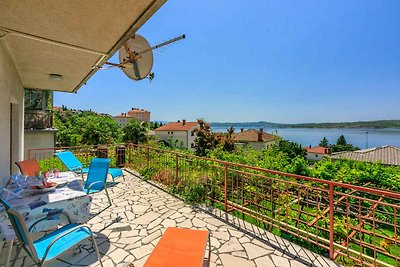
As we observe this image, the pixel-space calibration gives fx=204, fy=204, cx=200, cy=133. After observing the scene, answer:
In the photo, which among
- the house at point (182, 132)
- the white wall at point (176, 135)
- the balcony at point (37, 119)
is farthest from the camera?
the white wall at point (176, 135)

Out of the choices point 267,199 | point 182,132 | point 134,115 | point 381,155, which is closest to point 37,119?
point 267,199

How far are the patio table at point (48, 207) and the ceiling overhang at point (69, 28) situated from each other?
201 cm

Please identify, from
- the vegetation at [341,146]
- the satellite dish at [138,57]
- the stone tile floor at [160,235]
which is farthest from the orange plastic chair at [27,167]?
the vegetation at [341,146]

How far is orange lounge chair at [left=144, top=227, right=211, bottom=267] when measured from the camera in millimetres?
1899

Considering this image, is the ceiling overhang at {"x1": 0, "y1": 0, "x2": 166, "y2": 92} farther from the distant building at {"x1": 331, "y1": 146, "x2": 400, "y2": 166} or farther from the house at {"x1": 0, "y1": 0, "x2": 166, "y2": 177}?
the distant building at {"x1": 331, "y1": 146, "x2": 400, "y2": 166}

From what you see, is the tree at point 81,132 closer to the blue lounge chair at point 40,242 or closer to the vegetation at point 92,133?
the vegetation at point 92,133

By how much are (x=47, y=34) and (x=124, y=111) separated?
274ft

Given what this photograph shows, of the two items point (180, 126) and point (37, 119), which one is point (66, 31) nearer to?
point (37, 119)

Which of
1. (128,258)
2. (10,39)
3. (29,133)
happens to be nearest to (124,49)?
(10,39)

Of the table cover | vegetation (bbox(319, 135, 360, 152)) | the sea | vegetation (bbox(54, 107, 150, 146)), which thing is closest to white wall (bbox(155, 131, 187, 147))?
the sea

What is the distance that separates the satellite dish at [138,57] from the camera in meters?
4.84

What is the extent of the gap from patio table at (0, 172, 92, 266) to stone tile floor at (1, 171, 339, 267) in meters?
0.61

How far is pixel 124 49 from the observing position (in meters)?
4.99

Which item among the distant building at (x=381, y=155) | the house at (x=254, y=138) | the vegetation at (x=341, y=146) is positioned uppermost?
the house at (x=254, y=138)
